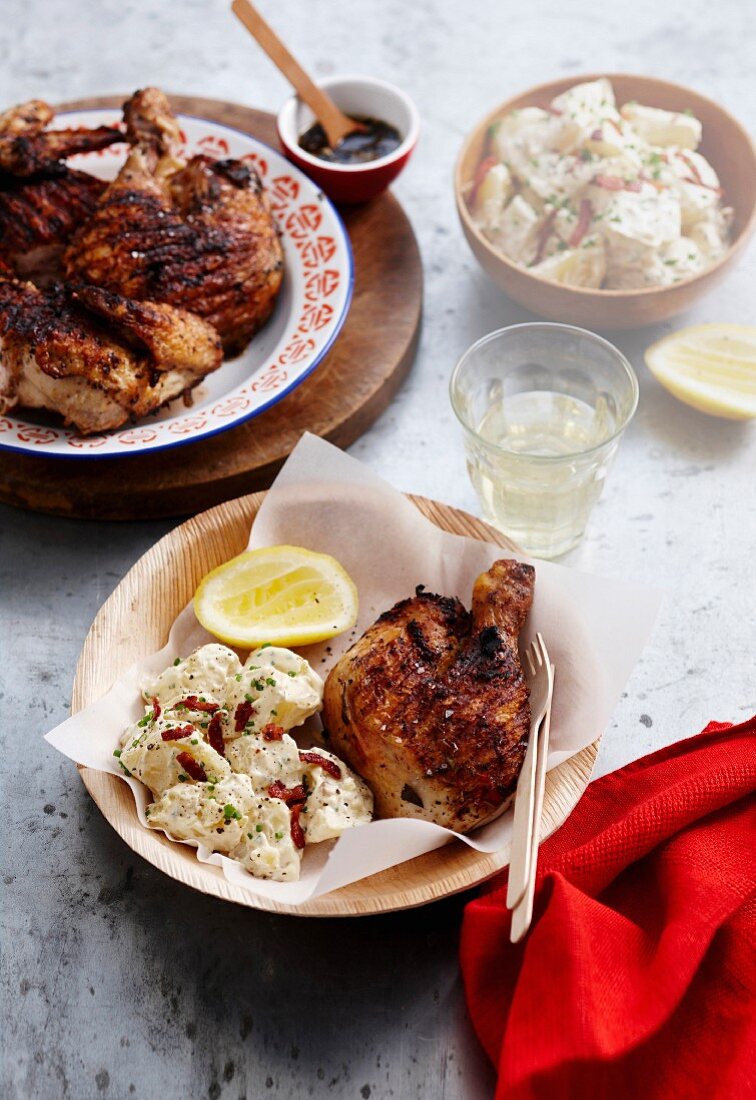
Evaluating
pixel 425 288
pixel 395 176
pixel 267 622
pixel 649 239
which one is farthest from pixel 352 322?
pixel 267 622

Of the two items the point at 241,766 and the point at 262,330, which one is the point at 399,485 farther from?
the point at 241,766

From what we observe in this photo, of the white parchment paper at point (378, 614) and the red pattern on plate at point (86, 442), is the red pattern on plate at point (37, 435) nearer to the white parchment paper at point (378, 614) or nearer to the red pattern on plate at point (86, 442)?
the red pattern on plate at point (86, 442)

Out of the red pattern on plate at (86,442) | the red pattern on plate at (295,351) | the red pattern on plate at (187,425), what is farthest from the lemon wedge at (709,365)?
the red pattern on plate at (86,442)

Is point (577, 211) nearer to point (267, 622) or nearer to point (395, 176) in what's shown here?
point (395, 176)

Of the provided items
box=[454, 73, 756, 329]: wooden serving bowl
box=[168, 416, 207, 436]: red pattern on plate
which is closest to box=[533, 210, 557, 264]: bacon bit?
box=[454, 73, 756, 329]: wooden serving bowl

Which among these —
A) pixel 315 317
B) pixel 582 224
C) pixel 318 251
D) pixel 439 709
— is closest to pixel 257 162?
pixel 318 251

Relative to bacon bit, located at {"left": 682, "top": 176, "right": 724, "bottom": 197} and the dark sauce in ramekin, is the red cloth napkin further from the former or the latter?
the dark sauce in ramekin
